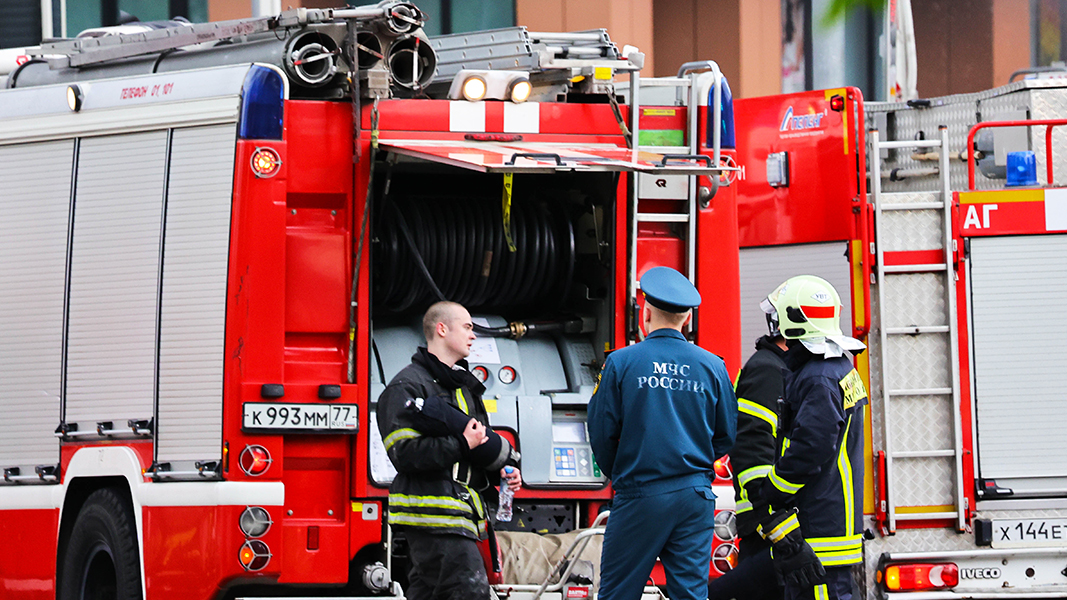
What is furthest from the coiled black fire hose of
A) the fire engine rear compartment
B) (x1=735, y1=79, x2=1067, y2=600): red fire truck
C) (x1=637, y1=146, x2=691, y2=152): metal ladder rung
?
(x1=735, y1=79, x2=1067, y2=600): red fire truck

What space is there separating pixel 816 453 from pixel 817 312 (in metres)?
0.59

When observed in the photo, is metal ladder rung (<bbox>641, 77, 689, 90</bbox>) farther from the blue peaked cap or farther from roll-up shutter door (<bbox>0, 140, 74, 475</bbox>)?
roll-up shutter door (<bbox>0, 140, 74, 475</bbox>)

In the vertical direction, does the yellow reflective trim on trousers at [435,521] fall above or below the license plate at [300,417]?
below

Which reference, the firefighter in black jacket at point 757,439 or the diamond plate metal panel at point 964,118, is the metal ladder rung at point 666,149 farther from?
the diamond plate metal panel at point 964,118

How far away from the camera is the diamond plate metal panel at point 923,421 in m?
7.68

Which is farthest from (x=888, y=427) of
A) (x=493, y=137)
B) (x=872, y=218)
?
(x=493, y=137)

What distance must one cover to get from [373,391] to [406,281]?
56 centimetres

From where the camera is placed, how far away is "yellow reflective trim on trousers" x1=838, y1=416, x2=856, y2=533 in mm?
6141

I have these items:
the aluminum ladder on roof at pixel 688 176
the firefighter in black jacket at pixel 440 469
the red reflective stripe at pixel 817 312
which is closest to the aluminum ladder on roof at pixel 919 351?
the aluminum ladder on roof at pixel 688 176

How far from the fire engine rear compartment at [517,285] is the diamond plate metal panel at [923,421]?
158 centimetres

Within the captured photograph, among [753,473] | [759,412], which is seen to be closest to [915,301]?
[759,412]

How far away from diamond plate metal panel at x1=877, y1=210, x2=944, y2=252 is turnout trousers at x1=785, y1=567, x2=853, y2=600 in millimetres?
2230

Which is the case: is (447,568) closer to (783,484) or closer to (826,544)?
(783,484)

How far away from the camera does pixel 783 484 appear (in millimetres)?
6047
